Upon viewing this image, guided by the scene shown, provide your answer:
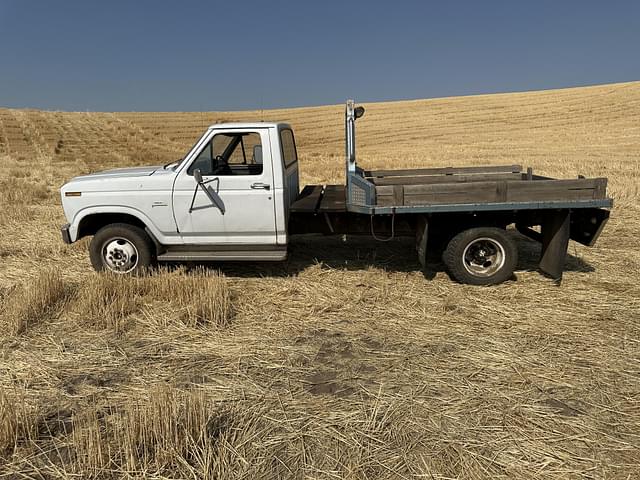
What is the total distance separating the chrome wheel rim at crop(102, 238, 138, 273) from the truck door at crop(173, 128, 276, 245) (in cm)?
66

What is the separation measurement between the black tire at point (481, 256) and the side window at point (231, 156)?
2395mm

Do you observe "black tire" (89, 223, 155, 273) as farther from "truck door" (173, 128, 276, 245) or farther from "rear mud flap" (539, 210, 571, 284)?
"rear mud flap" (539, 210, 571, 284)

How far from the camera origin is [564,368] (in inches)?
140

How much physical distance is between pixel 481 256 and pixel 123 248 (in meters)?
4.19

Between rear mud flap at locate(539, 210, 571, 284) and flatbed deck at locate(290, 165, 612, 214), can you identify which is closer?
flatbed deck at locate(290, 165, 612, 214)

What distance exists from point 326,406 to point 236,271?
10.6 ft

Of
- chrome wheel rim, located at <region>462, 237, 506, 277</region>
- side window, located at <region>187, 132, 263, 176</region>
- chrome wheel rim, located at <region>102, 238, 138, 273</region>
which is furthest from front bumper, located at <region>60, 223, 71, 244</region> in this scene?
chrome wheel rim, located at <region>462, 237, 506, 277</region>

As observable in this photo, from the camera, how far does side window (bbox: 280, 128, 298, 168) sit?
563 centimetres

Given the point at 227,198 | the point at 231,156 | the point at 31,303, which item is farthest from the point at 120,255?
the point at 231,156

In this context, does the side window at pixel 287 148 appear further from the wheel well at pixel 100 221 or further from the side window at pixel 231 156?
the wheel well at pixel 100 221

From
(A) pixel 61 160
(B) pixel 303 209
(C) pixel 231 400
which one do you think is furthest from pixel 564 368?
(A) pixel 61 160

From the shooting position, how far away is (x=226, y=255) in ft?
17.6

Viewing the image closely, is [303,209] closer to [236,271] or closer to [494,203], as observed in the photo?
[236,271]

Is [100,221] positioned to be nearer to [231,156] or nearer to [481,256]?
[231,156]
